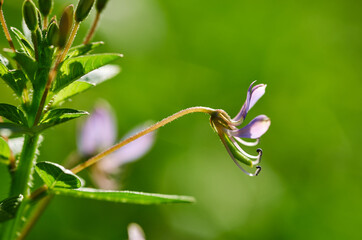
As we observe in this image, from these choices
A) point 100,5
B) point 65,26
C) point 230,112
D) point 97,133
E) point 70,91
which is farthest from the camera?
point 230,112

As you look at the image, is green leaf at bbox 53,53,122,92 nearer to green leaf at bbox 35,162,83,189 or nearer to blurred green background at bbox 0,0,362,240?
green leaf at bbox 35,162,83,189

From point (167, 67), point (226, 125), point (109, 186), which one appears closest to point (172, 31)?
point (167, 67)

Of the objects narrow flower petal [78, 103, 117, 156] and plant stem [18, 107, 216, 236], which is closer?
plant stem [18, 107, 216, 236]

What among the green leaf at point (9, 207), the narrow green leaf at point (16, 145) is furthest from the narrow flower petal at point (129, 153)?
the green leaf at point (9, 207)

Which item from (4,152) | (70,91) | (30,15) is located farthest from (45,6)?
(4,152)

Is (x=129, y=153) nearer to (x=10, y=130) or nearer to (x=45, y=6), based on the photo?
(x=45, y=6)

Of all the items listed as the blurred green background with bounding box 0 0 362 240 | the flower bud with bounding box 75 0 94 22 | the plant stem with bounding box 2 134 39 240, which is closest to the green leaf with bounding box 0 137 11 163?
the plant stem with bounding box 2 134 39 240
